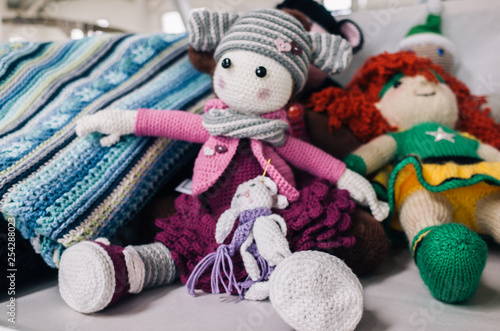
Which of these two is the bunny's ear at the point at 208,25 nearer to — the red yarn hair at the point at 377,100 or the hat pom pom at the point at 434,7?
the red yarn hair at the point at 377,100

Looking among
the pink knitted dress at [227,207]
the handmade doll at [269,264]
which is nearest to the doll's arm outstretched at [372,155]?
the pink knitted dress at [227,207]

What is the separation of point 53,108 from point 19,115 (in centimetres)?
6

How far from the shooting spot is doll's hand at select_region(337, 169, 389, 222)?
0.72 meters

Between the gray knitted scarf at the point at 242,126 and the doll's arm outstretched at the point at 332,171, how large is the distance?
2.1 inches

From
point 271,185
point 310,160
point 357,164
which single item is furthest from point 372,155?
point 271,185

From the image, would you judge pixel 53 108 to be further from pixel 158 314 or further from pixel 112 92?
pixel 158 314

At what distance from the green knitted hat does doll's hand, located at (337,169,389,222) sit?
0.45 m

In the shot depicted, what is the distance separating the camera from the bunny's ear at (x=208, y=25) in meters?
0.78

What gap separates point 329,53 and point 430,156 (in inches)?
10.4

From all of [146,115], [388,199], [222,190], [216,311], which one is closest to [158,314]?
[216,311]

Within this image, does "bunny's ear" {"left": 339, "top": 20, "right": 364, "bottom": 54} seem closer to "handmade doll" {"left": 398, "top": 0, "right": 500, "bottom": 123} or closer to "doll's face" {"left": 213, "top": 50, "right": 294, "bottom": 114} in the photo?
"handmade doll" {"left": 398, "top": 0, "right": 500, "bottom": 123}

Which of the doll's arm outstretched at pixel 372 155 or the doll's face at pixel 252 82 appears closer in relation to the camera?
the doll's face at pixel 252 82

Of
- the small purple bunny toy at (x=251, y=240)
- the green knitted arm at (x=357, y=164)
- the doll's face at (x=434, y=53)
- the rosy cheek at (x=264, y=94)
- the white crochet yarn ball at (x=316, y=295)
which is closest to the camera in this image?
the white crochet yarn ball at (x=316, y=295)

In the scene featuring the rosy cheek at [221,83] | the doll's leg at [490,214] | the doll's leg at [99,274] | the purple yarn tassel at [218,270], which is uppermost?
the rosy cheek at [221,83]
